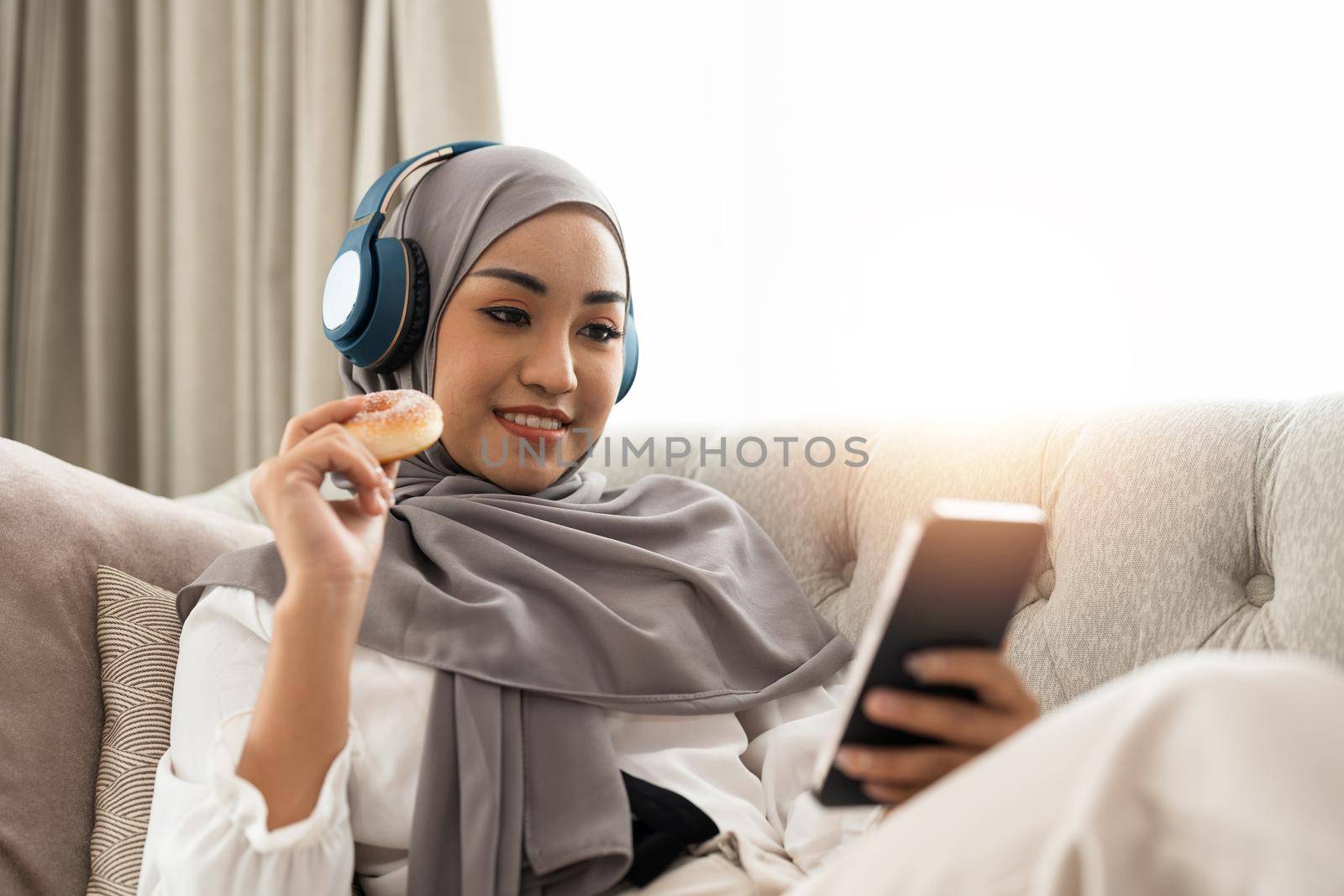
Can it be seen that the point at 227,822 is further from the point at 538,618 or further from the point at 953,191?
the point at 953,191

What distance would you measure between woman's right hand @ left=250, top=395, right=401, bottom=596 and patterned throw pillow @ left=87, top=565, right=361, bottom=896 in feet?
1.12

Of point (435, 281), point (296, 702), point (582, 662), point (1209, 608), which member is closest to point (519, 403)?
point (435, 281)

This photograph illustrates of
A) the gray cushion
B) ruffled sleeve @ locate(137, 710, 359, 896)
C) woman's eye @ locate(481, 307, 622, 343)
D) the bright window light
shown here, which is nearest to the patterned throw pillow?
the gray cushion

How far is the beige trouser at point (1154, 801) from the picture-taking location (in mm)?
461

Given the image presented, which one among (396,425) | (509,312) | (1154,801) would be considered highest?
(509,312)

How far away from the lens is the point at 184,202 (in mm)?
2365

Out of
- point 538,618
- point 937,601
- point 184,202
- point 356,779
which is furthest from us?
point 184,202

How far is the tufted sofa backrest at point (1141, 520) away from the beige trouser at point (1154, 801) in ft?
1.53

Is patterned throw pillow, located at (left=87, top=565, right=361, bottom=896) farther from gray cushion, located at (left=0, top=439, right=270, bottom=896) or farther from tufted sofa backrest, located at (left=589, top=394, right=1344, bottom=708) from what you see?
tufted sofa backrest, located at (left=589, top=394, right=1344, bottom=708)

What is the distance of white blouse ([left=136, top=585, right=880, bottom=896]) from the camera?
75 cm

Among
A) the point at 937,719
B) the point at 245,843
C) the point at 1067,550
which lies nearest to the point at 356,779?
the point at 245,843

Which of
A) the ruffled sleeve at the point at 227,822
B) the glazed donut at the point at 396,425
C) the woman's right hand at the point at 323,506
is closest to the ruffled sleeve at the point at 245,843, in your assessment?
the ruffled sleeve at the point at 227,822

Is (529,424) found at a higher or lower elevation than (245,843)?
higher

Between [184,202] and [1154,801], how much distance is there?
2.48 meters
